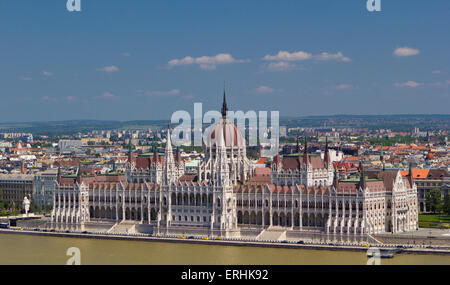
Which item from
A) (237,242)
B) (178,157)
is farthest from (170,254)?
(178,157)

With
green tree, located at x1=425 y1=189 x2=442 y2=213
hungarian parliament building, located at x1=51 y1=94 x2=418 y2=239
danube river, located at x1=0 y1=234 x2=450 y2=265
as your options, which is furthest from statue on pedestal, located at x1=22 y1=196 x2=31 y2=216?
green tree, located at x1=425 y1=189 x2=442 y2=213

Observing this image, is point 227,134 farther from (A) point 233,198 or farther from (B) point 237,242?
(B) point 237,242

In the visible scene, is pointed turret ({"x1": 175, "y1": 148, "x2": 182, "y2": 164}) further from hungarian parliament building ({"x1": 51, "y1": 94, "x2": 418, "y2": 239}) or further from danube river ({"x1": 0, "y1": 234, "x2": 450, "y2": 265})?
Result: danube river ({"x1": 0, "y1": 234, "x2": 450, "y2": 265})

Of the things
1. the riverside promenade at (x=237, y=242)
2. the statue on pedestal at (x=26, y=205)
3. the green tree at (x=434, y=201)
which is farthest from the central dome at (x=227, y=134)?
the statue on pedestal at (x=26, y=205)

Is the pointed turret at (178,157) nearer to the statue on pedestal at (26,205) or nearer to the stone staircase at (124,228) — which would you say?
the stone staircase at (124,228)

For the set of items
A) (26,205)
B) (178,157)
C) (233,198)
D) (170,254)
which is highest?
(178,157)
